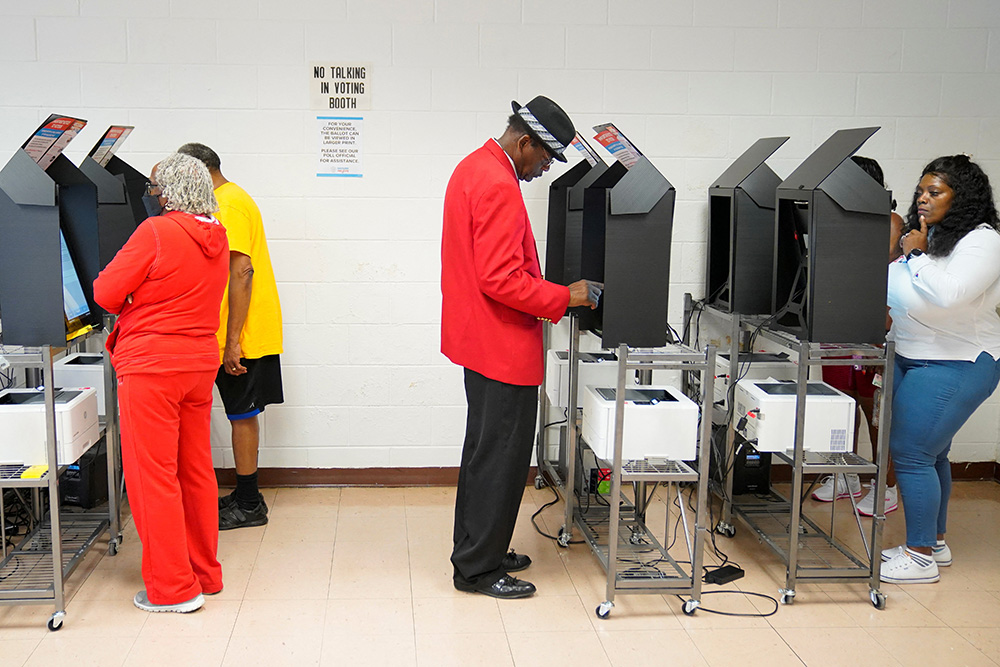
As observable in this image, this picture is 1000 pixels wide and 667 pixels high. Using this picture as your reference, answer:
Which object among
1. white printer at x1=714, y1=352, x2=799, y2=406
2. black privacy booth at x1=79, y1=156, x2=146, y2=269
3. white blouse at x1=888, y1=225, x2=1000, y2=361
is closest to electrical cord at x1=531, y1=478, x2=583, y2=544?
white printer at x1=714, y1=352, x2=799, y2=406

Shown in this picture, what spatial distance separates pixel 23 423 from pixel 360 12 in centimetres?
217

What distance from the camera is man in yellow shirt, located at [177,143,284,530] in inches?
133

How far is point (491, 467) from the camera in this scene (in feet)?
9.55

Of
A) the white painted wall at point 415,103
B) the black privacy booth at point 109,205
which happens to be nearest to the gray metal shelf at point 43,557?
the white painted wall at point 415,103

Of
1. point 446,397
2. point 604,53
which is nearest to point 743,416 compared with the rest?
point 446,397

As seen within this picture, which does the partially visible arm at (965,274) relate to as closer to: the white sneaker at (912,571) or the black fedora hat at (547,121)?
the white sneaker at (912,571)

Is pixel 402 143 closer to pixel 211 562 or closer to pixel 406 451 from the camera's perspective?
pixel 406 451

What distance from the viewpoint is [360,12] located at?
3809 mm

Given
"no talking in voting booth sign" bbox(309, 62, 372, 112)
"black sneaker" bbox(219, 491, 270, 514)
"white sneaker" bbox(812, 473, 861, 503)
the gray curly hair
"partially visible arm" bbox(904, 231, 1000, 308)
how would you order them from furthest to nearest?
"white sneaker" bbox(812, 473, 861, 503)
"no talking in voting booth sign" bbox(309, 62, 372, 112)
"black sneaker" bbox(219, 491, 270, 514)
"partially visible arm" bbox(904, 231, 1000, 308)
the gray curly hair

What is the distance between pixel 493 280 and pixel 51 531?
1.64 metres

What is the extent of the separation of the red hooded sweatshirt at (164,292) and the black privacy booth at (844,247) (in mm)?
1927

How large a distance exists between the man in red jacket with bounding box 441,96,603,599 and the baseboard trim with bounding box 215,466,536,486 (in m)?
1.15

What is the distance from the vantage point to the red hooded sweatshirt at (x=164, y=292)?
2596 millimetres

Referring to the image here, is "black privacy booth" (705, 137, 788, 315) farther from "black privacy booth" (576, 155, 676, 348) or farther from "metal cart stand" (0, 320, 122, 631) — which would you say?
"metal cart stand" (0, 320, 122, 631)
